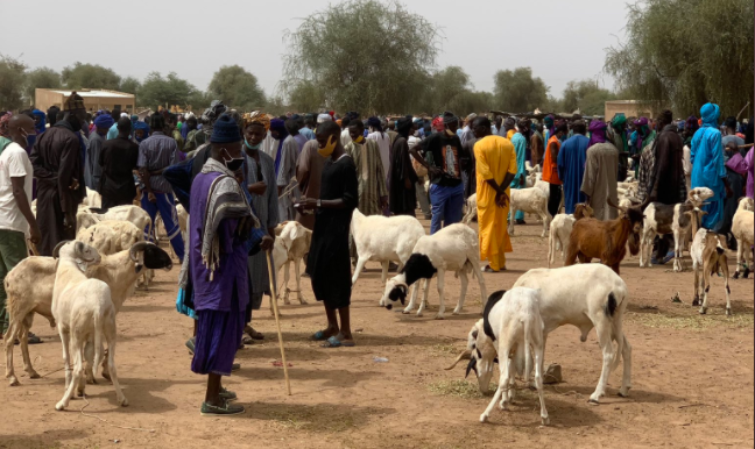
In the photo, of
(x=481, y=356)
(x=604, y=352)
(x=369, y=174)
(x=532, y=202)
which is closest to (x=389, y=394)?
(x=481, y=356)

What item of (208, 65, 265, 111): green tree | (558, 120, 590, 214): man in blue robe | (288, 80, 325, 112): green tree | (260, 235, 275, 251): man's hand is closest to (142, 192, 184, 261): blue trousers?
(260, 235, 275, 251): man's hand

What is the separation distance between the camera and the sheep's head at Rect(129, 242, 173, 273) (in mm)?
7621

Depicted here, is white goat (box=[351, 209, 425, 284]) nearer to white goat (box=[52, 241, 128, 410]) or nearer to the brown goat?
the brown goat

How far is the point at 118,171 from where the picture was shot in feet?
39.9

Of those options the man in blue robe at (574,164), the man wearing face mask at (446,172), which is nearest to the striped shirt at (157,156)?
the man wearing face mask at (446,172)

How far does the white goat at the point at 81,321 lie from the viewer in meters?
6.41

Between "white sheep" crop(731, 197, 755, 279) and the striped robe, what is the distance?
15.6ft

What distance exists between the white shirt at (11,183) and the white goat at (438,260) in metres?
3.74

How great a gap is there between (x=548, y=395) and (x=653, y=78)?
2827cm

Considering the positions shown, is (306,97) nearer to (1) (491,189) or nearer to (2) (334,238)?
(1) (491,189)

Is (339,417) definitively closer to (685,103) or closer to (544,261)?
(544,261)

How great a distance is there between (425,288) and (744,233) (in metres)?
4.59

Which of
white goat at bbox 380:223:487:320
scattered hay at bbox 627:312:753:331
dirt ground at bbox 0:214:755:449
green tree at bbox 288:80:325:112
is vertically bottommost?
dirt ground at bbox 0:214:755:449

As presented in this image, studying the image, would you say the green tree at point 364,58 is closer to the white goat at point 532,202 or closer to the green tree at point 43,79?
the white goat at point 532,202
